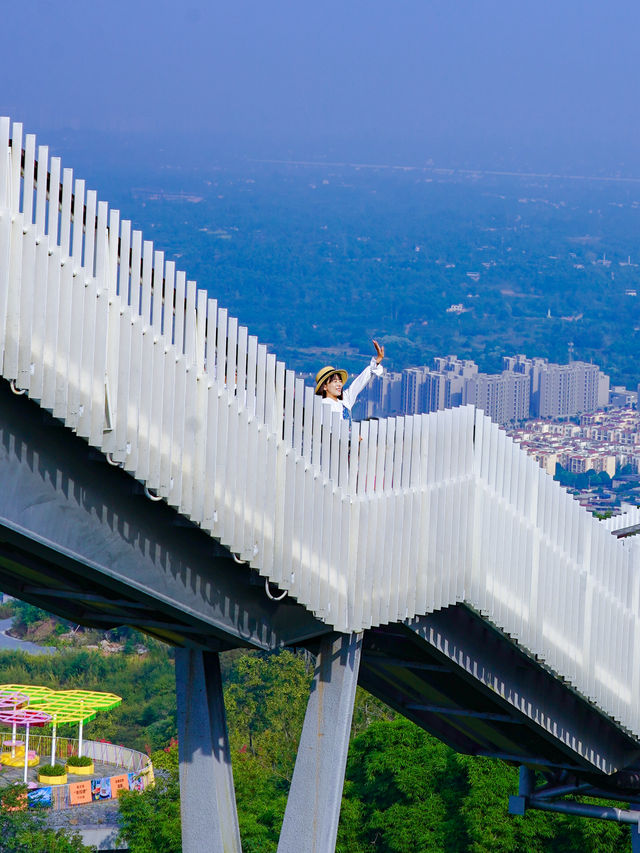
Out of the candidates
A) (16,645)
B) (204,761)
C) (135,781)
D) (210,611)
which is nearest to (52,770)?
(135,781)

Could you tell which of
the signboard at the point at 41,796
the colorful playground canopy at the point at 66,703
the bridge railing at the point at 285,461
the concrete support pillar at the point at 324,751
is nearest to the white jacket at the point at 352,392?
the bridge railing at the point at 285,461

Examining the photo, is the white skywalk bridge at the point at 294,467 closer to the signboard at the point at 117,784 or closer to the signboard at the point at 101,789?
the signboard at the point at 117,784

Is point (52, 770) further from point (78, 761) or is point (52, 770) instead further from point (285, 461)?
point (285, 461)

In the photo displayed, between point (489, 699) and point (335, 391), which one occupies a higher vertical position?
point (335, 391)

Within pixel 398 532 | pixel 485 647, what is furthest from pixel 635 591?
pixel 398 532

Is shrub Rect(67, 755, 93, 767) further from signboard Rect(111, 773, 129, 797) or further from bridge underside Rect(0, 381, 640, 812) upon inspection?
bridge underside Rect(0, 381, 640, 812)
